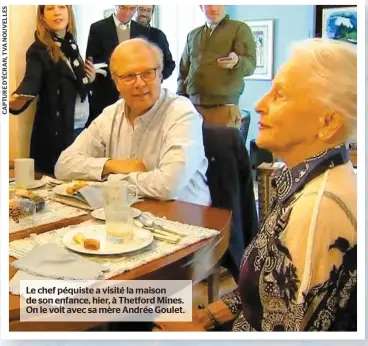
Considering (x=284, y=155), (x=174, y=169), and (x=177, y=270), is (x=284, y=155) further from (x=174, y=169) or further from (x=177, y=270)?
(x=174, y=169)

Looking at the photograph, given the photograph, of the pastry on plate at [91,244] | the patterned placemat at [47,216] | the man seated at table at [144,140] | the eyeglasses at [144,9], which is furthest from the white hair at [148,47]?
the pastry on plate at [91,244]

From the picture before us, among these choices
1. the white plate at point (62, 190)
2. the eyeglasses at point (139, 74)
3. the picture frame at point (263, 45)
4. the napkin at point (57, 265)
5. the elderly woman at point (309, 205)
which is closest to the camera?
the elderly woman at point (309, 205)

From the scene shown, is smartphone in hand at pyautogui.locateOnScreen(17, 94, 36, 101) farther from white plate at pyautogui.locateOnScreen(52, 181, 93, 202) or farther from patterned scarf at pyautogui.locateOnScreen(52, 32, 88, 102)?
white plate at pyautogui.locateOnScreen(52, 181, 93, 202)

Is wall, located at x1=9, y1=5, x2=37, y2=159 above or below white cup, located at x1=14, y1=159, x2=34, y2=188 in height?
above

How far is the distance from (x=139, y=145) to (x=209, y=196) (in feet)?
0.73

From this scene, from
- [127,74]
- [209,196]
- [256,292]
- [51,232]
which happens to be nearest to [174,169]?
[209,196]

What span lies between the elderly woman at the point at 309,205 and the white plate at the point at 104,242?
0.20 meters

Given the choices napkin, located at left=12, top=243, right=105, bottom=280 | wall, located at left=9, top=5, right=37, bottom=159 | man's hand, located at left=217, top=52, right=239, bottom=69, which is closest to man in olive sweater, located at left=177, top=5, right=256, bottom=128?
man's hand, located at left=217, top=52, right=239, bottom=69

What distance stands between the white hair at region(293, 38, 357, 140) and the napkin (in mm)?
458

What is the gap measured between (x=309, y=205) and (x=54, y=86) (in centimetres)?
64

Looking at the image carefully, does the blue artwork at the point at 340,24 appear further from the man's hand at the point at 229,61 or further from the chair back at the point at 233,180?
the chair back at the point at 233,180

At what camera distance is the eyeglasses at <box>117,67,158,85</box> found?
4.39 ft

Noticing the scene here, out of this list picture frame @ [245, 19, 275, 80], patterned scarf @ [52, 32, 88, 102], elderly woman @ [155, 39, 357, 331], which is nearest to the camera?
elderly woman @ [155, 39, 357, 331]

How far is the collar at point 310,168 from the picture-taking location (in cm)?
84
